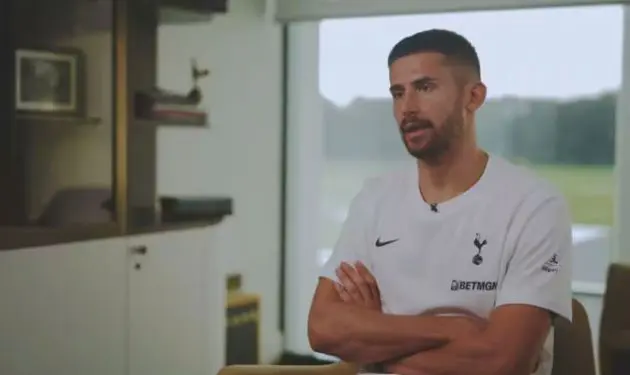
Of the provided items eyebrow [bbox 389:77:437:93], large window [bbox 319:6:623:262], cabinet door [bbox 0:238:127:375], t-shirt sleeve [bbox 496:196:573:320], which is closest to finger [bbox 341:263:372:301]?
t-shirt sleeve [bbox 496:196:573:320]

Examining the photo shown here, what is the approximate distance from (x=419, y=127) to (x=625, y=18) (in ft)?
7.86

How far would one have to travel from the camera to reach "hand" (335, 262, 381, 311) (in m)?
1.66

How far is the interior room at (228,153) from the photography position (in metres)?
2.78

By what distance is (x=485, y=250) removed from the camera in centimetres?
153

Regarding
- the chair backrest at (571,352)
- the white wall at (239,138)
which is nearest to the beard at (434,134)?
the chair backrest at (571,352)

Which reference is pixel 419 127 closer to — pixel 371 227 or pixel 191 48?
pixel 371 227

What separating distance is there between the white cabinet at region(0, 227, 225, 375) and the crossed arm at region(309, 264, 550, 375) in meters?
1.25

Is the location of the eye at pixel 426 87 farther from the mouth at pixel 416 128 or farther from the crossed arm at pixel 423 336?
the crossed arm at pixel 423 336

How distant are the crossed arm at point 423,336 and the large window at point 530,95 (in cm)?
207

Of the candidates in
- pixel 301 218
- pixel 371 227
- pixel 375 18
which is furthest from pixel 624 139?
pixel 371 227

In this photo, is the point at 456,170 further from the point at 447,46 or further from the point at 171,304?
the point at 171,304

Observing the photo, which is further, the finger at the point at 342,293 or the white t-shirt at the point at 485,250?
→ the finger at the point at 342,293

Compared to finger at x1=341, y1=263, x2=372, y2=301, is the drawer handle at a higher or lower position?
lower

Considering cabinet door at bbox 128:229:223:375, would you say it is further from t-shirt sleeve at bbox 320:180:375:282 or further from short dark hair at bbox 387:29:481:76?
short dark hair at bbox 387:29:481:76
